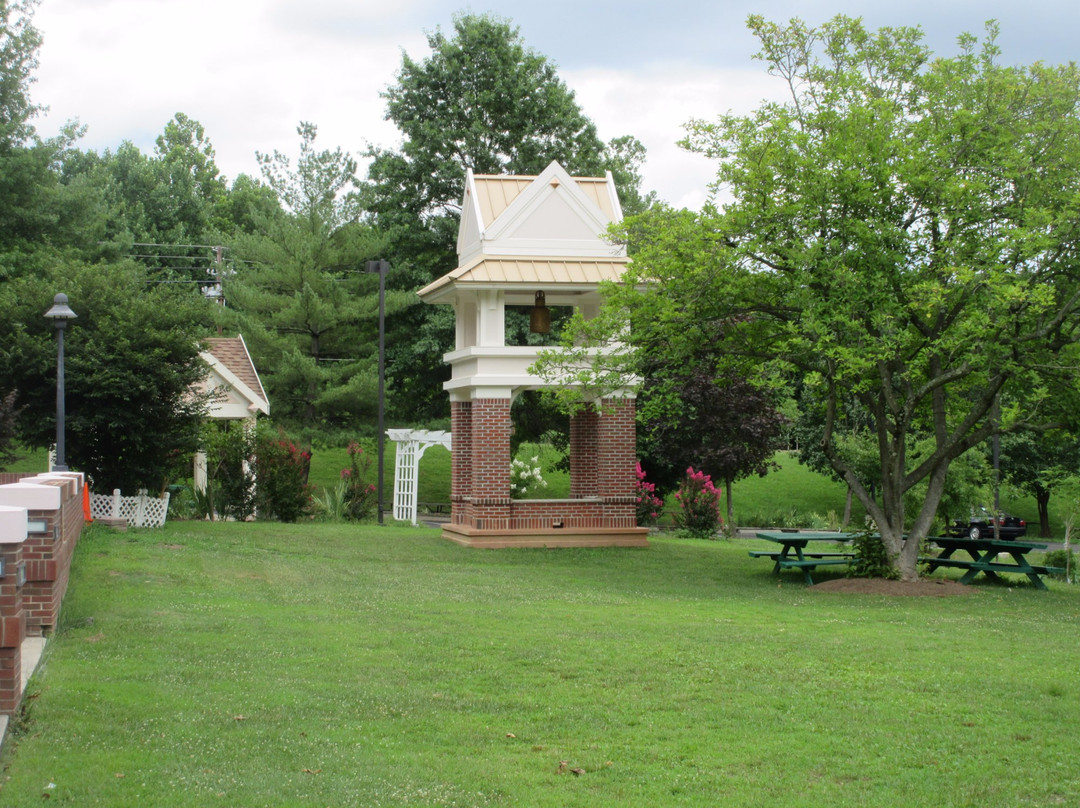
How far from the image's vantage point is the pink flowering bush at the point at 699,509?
3011 centimetres

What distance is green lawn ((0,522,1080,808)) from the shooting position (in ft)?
19.3

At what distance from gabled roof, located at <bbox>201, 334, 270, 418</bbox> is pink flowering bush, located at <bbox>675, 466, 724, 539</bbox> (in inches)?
464

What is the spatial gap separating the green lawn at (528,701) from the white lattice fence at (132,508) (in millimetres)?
8184

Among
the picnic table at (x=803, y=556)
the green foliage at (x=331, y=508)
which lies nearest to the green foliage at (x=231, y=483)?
the green foliage at (x=331, y=508)

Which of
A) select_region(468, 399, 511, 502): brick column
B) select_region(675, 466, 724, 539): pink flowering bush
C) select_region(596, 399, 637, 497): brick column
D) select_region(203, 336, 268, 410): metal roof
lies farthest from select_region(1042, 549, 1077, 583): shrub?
select_region(203, 336, 268, 410): metal roof

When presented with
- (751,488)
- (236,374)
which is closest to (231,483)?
(236,374)

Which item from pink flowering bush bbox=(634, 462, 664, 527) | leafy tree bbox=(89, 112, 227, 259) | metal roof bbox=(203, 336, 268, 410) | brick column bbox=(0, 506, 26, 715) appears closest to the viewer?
brick column bbox=(0, 506, 26, 715)

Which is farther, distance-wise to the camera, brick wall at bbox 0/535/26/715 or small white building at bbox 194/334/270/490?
small white building at bbox 194/334/270/490

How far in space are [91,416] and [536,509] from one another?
8823mm

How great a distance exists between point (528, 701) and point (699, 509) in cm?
2293

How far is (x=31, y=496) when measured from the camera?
27.2ft

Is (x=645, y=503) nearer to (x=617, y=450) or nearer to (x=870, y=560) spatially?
(x=617, y=450)

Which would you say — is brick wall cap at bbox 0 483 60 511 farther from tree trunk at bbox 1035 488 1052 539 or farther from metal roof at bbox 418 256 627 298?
tree trunk at bbox 1035 488 1052 539

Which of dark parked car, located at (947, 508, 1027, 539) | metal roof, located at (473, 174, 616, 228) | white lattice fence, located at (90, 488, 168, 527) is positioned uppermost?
metal roof, located at (473, 174, 616, 228)
